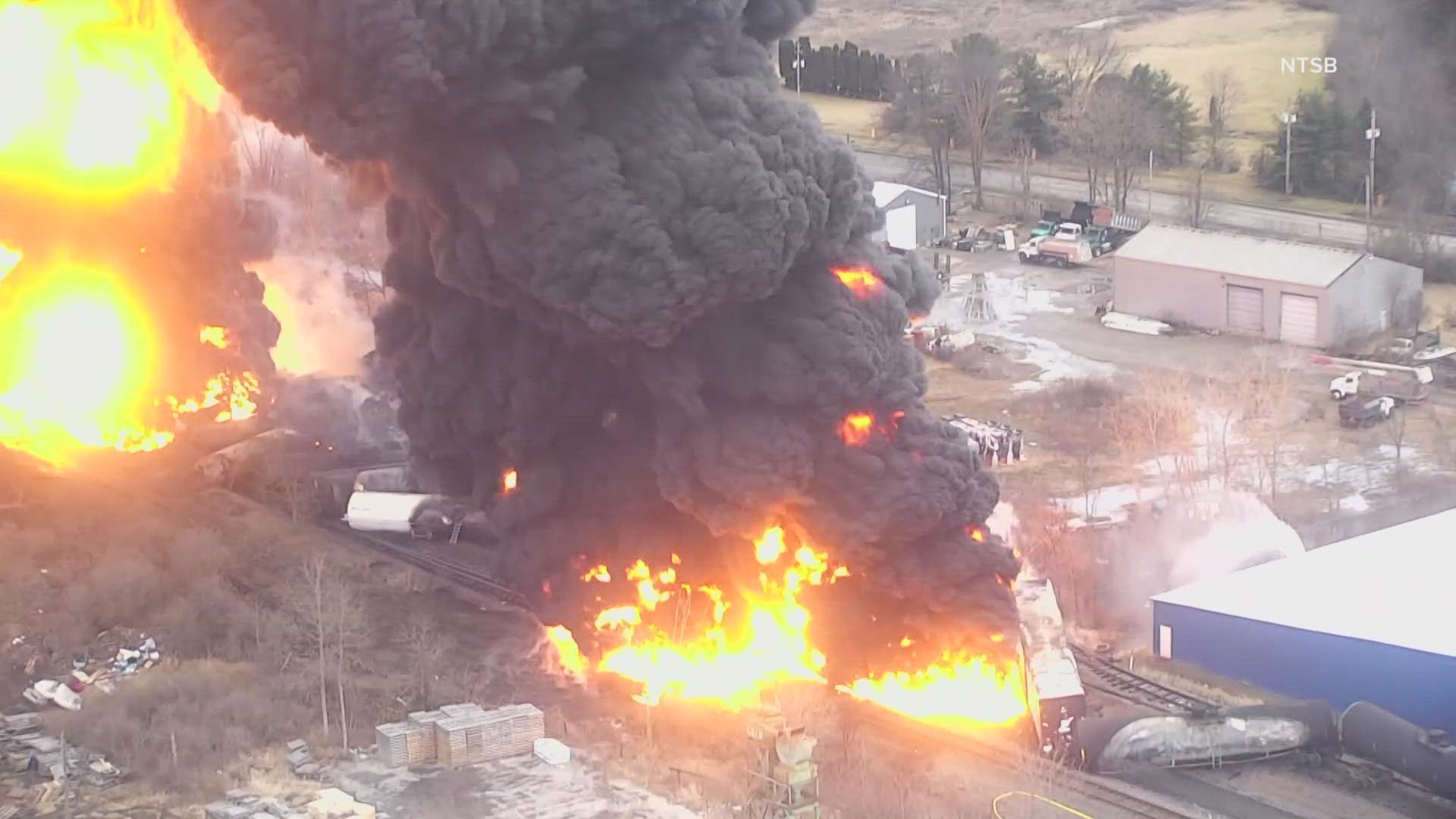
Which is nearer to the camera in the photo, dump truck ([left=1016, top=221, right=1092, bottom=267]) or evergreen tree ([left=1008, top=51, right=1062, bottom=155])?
dump truck ([left=1016, top=221, right=1092, bottom=267])

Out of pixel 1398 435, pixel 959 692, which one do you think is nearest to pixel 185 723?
pixel 959 692

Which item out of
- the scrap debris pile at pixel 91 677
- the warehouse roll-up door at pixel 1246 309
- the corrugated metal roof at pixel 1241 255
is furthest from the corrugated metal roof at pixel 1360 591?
the warehouse roll-up door at pixel 1246 309

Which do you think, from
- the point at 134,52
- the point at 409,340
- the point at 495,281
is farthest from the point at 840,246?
the point at 134,52

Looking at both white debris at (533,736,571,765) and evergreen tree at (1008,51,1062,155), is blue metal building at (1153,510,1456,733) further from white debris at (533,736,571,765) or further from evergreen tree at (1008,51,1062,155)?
evergreen tree at (1008,51,1062,155)

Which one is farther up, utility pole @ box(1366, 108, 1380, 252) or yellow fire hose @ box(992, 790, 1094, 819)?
utility pole @ box(1366, 108, 1380, 252)

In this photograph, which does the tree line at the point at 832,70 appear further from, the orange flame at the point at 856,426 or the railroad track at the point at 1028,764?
the railroad track at the point at 1028,764

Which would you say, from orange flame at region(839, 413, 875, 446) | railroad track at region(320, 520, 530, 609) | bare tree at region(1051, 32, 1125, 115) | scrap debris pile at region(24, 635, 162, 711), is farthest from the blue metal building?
bare tree at region(1051, 32, 1125, 115)

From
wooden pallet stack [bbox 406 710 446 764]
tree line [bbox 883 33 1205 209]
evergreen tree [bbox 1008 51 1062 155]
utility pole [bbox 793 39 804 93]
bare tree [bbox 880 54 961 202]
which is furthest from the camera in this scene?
utility pole [bbox 793 39 804 93]
